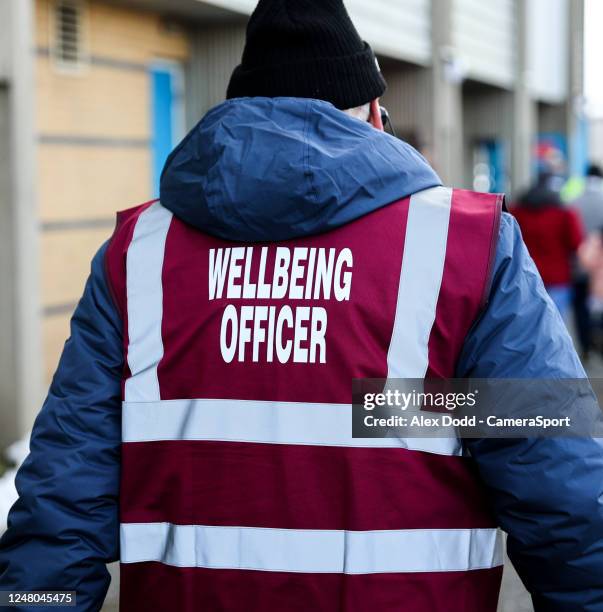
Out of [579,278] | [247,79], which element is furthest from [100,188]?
[247,79]

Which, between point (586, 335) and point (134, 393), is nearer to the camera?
point (134, 393)

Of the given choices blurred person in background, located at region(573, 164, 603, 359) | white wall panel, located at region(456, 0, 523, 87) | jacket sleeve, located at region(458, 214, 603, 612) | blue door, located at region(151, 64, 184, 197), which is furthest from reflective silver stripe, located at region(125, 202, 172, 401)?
white wall panel, located at region(456, 0, 523, 87)

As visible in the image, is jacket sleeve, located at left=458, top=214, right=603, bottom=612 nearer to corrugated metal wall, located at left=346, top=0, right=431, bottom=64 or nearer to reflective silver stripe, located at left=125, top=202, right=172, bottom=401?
reflective silver stripe, located at left=125, top=202, right=172, bottom=401

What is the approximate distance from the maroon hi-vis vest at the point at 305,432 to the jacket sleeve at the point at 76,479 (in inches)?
1.6

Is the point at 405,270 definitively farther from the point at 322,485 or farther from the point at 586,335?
the point at 586,335

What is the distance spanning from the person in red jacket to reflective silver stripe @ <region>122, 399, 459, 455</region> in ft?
24.2

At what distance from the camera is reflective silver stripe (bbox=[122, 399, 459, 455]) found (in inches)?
73.1

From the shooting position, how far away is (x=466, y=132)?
1862 cm

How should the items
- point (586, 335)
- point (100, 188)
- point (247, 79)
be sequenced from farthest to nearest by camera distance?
point (586, 335) → point (100, 188) → point (247, 79)

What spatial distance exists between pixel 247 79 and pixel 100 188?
6.47 m

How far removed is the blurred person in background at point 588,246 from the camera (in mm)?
6840

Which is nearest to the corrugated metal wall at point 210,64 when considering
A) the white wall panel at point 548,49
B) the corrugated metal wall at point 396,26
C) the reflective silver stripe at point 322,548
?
the corrugated metal wall at point 396,26

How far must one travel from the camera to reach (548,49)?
20672mm

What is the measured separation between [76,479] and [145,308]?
1.09 feet
